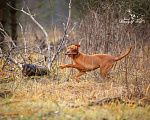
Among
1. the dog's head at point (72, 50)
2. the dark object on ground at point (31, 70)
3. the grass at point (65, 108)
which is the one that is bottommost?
the grass at point (65, 108)

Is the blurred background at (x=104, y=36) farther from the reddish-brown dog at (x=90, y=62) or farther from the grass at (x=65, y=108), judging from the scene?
the grass at (x=65, y=108)

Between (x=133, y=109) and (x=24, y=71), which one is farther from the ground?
(x=24, y=71)

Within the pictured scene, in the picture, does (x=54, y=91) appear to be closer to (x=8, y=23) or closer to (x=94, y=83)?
(x=94, y=83)

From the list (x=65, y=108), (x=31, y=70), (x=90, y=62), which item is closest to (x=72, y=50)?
(x=90, y=62)

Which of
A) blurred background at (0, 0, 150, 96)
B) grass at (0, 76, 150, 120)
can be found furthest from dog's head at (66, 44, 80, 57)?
grass at (0, 76, 150, 120)

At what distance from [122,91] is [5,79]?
8.08ft

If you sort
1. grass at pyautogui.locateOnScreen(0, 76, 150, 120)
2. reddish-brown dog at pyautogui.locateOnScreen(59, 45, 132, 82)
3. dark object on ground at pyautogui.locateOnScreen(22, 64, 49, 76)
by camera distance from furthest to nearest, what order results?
dark object on ground at pyautogui.locateOnScreen(22, 64, 49, 76) → reddish-brown dog at pyautogui.locateOnScreen(59, 45, 132, 82) → grass at pyautogui.locateOnScreen(0, 76, 150, 120)

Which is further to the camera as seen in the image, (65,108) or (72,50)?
(72,50)

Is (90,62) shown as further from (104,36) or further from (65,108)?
(65,108)

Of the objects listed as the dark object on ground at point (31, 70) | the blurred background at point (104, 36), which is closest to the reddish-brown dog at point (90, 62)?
the blurred background at point (104, 36)

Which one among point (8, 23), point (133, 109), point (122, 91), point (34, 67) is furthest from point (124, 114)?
point (8, 23)

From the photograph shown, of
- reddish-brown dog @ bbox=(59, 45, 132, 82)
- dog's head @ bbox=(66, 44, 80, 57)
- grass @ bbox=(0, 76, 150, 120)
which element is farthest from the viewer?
reddish-brown dog @ bbox=(59, 45, 132, 82)

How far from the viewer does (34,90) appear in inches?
132

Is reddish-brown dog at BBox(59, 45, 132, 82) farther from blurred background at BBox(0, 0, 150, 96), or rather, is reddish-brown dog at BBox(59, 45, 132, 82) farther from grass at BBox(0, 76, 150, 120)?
grass at BBox(0, 76, 150, 120)
